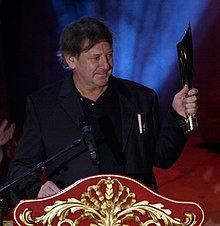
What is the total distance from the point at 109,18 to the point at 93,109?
2.06m

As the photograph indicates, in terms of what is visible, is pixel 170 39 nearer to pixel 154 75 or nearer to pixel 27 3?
pixel 154 75

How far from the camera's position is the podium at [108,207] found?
1212 mm

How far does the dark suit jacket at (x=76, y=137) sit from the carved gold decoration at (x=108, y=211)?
0.46 metres

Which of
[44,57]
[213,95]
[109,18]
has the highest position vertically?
[109,18]

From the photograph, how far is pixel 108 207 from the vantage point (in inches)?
48.1

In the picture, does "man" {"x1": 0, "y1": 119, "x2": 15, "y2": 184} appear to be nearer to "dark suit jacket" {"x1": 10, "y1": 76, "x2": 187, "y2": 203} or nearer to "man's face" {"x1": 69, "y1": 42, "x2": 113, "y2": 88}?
"dark suit jacket" {"x1": 10, "y1": 76, "x2": 187, "y2": 203}

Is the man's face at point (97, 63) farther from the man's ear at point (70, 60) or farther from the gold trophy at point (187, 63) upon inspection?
the gold trophy at point (187, 63)

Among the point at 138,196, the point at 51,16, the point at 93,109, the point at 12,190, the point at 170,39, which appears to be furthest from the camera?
the point at 51,16

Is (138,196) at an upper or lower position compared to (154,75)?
upper

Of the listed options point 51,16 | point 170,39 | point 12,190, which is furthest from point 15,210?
point 51,16

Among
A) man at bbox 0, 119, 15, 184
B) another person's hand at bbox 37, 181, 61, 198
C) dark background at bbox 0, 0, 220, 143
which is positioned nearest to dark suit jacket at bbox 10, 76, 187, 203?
another person's hand at bbox 37, 181, 61, 198

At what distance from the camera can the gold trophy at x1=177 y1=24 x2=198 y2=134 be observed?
4.56 feet

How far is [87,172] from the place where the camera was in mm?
1737

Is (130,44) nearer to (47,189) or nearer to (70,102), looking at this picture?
(70,102)
